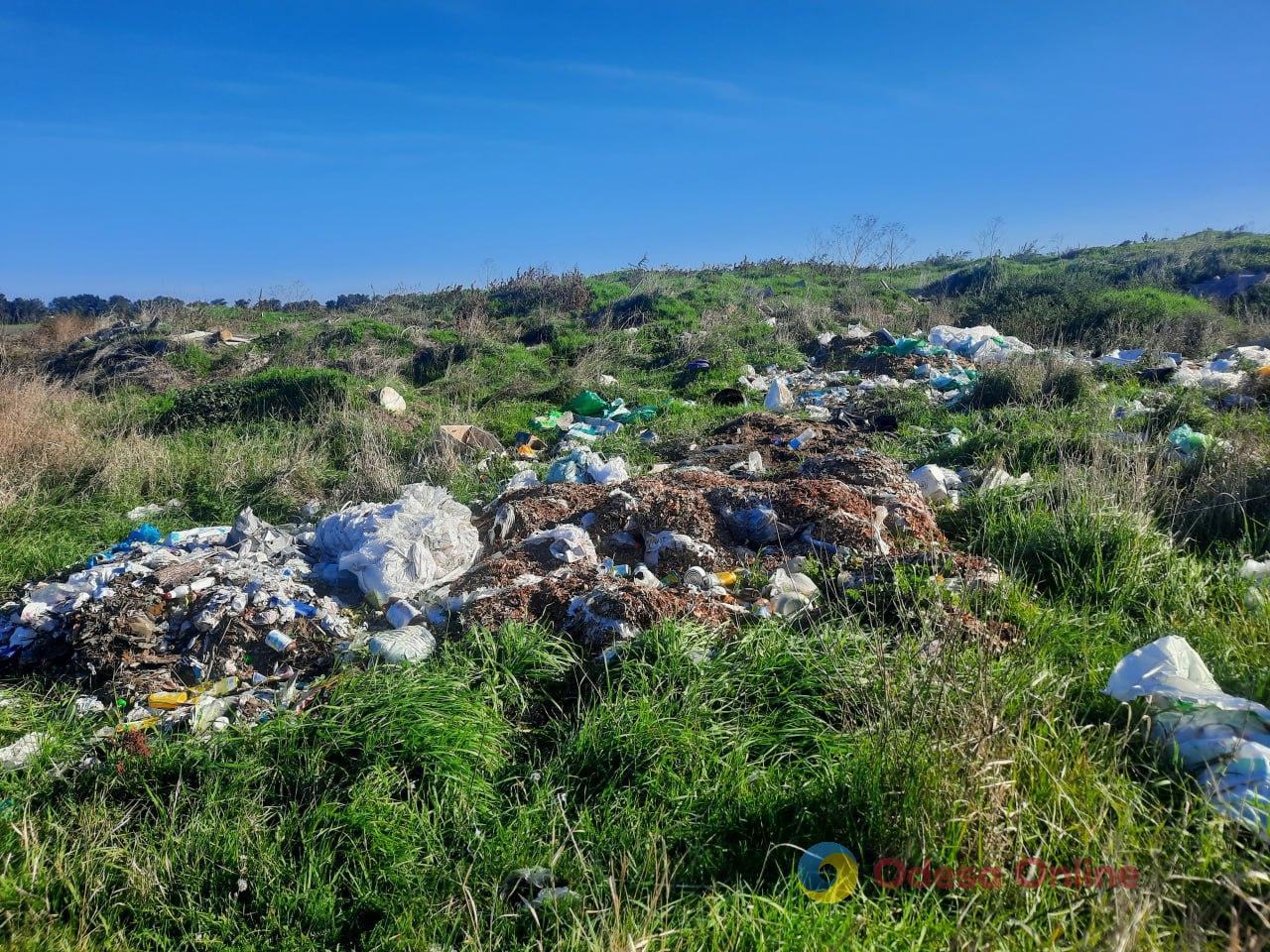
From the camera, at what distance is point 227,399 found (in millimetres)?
9336

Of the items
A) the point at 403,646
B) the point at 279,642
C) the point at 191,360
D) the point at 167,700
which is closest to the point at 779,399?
the point at 403,646

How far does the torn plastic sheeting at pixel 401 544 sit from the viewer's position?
420cm

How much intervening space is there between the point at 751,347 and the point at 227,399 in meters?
7.89

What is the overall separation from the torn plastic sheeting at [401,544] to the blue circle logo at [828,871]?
269 cm

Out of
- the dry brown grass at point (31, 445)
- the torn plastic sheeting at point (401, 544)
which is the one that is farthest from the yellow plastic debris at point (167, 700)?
the dry brown grass at point (31, 445)

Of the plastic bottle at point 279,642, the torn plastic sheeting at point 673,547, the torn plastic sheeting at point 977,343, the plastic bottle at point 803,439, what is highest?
the torn plastic sheeting at point 977,343

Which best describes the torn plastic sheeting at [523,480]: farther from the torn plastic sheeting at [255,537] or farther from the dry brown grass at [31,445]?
the dry brown grass at [31,445]

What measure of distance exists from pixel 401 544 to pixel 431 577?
0.26 m

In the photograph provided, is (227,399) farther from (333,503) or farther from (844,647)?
(844,647)

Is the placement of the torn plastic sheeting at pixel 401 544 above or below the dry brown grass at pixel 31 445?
below

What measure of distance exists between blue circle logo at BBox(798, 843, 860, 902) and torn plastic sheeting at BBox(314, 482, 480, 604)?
269cm

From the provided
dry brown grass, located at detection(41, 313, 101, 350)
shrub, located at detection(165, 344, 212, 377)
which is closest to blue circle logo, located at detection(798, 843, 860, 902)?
shrub, located at detection(165, 344, 212, 377)

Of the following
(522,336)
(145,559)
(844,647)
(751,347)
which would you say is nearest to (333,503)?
(145,559)

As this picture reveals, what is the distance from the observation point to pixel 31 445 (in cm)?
642
